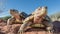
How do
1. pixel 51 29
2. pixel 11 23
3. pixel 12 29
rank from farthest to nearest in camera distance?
pixel 11 23 < pixel 12 29 < pixel 51 29

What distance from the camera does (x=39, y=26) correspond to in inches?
204

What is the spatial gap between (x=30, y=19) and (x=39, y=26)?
1.03 ft

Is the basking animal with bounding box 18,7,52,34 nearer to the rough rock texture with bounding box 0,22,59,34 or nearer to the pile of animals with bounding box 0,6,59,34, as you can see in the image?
the pile of animals with bounding box 0,6,59,34

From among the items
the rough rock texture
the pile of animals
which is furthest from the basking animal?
the rough rock texture

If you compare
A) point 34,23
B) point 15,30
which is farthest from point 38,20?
point 15,30

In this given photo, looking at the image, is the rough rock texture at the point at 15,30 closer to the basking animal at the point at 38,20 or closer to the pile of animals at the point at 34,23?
the pile of animals at the point at 34,23

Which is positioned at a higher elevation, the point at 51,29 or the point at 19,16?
the point at 19,16

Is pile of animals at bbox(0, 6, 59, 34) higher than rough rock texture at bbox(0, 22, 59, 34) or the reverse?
higher

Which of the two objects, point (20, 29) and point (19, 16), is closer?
point (20, 29)

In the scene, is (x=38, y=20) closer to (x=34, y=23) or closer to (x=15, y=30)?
(x=34, y=23)

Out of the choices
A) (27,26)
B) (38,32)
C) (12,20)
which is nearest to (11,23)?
(12,20)

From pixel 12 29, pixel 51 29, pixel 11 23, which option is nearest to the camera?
pixel 51 29

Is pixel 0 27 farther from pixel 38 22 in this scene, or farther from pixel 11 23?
pixel 38 22

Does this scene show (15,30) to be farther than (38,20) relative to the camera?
Yes
